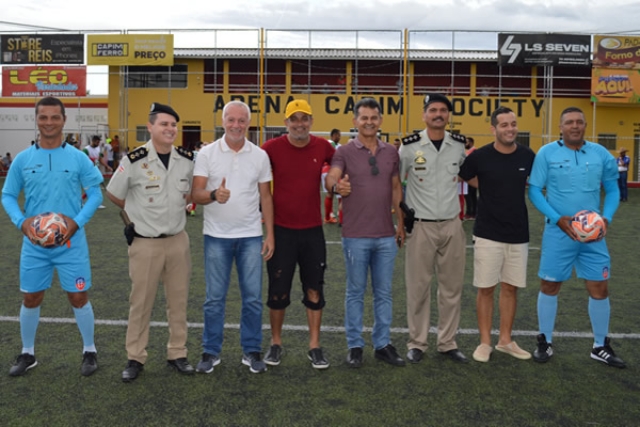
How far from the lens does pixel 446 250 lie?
4.76 metres

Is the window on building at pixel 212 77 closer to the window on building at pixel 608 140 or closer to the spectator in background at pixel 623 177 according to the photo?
the window on building at pixel 608 140

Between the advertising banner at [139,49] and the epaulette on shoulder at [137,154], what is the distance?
24019 millimetres

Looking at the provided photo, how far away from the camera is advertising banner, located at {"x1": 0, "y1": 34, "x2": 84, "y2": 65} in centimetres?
2830

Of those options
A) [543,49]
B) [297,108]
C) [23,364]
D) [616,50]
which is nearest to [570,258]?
[297,108]

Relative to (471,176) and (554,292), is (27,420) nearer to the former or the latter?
(471,176)

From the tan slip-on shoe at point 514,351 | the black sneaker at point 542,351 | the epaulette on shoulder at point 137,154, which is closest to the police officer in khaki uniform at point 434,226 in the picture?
the tan slip-on shoe at point 514,351

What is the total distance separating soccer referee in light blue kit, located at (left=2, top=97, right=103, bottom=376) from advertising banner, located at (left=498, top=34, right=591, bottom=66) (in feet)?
79.9

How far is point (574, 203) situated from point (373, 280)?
1.61m

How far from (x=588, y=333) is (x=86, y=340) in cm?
412

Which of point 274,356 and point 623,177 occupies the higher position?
point 623,177

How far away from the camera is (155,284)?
4387 mm

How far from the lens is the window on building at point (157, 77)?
3133 centimetres

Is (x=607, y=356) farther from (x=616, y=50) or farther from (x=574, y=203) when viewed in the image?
(x=616, y=50)

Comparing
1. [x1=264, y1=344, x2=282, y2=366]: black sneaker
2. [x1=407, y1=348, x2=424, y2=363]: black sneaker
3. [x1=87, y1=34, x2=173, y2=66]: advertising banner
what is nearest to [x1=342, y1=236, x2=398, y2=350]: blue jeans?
[x1=407, y1=348, x2=424, y2=363]: black sneaker
